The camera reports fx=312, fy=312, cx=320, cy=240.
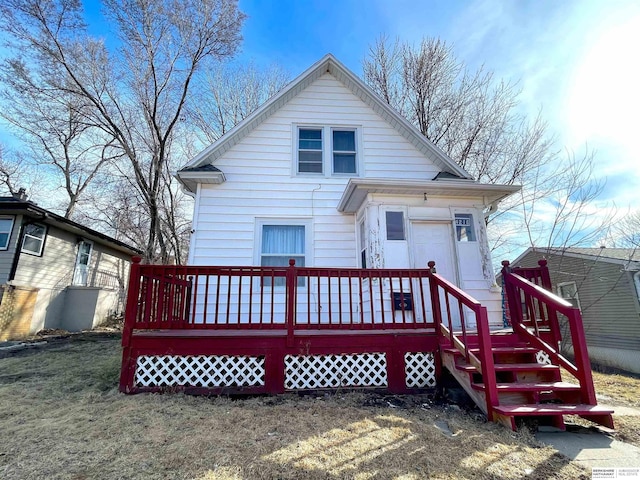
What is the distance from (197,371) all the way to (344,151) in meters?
5.84

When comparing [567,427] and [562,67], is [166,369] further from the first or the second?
[562,67]

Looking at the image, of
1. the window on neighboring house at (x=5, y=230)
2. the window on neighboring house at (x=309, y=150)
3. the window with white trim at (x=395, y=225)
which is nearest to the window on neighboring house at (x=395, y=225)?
the window with white trim at (x=395, y=225)

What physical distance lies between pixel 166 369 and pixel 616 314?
16.9 metres

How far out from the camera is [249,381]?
427cm

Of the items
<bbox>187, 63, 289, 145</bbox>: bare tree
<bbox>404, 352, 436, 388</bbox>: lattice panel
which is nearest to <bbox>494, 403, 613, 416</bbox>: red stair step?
<bbox>404, 352, 436, 388</bbox>: lattice panel

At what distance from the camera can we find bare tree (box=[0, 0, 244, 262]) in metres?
11.7

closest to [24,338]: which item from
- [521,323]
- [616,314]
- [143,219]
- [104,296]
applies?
[104,296]

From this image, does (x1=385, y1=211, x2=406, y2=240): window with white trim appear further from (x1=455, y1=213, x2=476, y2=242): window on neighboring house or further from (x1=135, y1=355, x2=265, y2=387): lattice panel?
(x1=135, y1=355, x2=265, y2=387): lattice panel

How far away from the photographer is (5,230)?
35.6 feet

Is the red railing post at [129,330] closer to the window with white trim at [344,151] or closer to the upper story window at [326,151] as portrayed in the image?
the upper story window at [326,151]

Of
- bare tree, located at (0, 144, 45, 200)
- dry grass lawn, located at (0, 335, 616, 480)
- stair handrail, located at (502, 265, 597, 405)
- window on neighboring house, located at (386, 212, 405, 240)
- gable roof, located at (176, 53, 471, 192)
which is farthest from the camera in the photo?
bare tree, located at (0, 144, 45, 200)

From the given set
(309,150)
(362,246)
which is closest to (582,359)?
(362,246)

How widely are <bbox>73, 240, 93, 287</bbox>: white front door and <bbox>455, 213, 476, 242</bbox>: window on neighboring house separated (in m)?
15.2

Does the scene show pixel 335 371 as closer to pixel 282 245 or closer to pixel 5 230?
pixel 282 245
